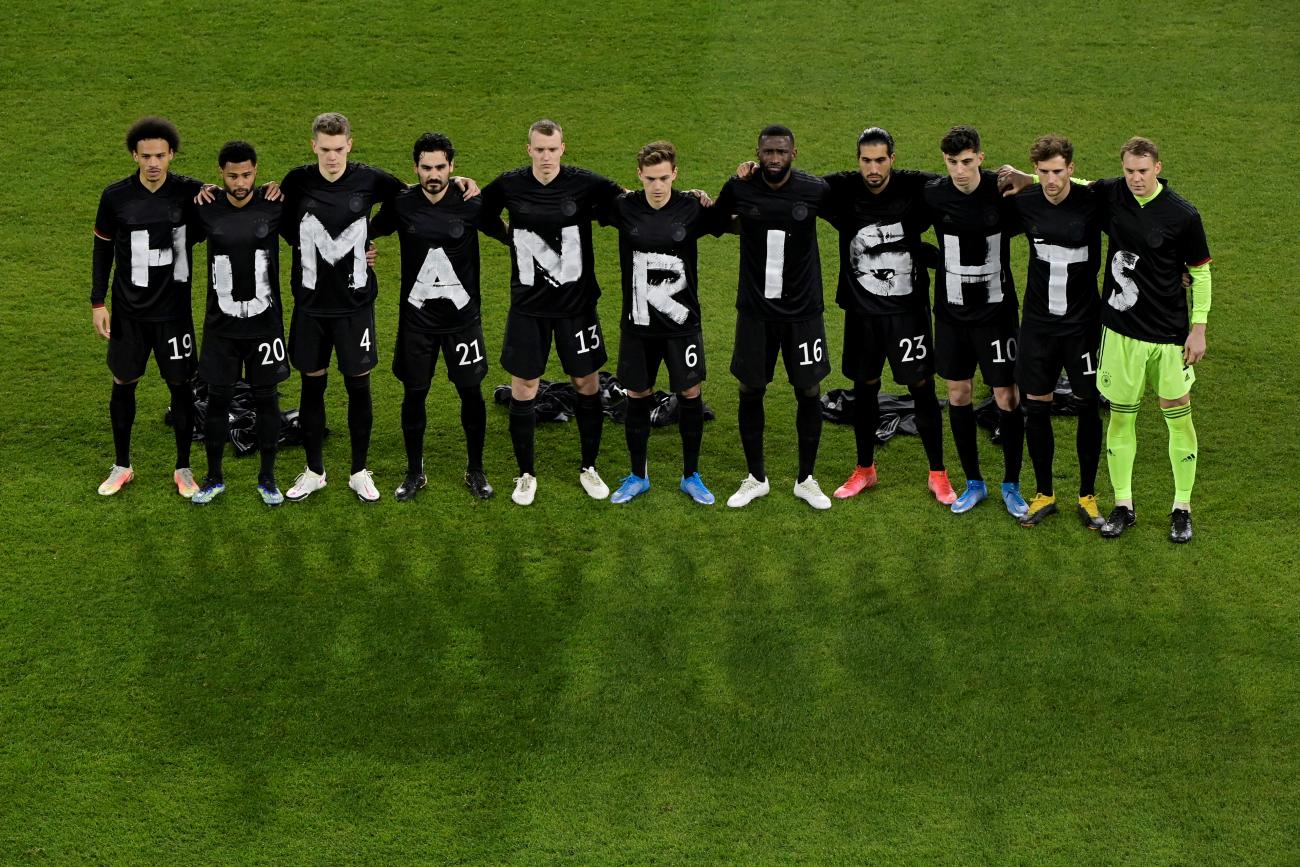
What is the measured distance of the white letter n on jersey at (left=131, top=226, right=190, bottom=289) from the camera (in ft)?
27.2

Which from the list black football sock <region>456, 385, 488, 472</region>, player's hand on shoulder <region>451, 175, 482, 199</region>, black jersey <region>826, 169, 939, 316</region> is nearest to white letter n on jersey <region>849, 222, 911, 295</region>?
black jersey <region>826, 169, 939, 316</region>

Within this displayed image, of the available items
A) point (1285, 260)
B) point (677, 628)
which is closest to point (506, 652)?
point (677, 628)

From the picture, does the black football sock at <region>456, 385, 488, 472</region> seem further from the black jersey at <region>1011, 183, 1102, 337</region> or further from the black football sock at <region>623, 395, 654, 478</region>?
the black jersey at <region>1011, 183, 1102, 337</region>

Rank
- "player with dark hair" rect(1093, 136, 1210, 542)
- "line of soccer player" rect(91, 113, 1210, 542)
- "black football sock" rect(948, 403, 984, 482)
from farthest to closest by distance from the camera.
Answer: "black football sock" rect(948, 403, 984, 482), "line of soccer player" rect(91, 113, 1210, 542), "player with dark hair" rect(1093, 136, 1210, 542)

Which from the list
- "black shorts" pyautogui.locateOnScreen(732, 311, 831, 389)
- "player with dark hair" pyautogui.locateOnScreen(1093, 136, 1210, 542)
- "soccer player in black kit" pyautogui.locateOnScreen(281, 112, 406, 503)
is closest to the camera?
"player with dark hair" pyautogui.locateOnScreen(1093, 136, 1210, 542)

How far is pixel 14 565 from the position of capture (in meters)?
8.06

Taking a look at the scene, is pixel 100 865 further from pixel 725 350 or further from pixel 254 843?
pixel 725 350

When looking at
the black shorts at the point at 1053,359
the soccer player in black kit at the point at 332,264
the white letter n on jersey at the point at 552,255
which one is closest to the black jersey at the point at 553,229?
the white letter n on jersey at the point at 552,255

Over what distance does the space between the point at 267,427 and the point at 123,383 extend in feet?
2.72

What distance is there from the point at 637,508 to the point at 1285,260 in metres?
5.72

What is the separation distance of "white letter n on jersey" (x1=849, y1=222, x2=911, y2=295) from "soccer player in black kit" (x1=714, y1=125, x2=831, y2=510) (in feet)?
0.74

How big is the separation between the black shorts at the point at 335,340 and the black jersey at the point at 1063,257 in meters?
3.56

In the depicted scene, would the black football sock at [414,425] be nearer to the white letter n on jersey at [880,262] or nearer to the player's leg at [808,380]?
the player's leg at [808,380]

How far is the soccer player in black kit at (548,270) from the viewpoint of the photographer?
27.0ft
